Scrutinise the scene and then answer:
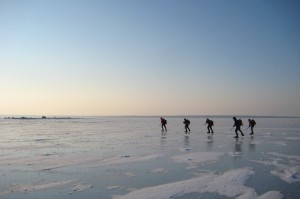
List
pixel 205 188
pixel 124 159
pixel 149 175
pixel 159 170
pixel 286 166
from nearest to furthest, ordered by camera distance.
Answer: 1. pixel 205 188
2. pixel 149 175
3. pixel 159 170
4. pixel 286 166
5. pixel 124 159

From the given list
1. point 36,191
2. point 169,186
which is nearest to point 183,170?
point 169,186

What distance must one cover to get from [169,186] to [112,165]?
3.42 meters

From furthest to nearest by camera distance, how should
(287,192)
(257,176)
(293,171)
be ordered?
(293,171), (257,176), (287,192)

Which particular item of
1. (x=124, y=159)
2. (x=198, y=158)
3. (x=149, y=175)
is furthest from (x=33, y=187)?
(x=198, y=158)

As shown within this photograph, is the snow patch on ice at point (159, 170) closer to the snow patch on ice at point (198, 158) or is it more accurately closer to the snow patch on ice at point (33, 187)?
the snow patch on ice at point (198, 158)

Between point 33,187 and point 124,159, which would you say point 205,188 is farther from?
point 124,159

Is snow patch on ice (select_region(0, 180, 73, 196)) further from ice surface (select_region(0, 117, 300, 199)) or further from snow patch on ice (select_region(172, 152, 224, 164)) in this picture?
snow patch on ice (select_region(172, 152, 224, 164))

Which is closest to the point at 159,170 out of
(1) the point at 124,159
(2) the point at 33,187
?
(1) the point at 124,159

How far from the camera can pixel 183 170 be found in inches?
361

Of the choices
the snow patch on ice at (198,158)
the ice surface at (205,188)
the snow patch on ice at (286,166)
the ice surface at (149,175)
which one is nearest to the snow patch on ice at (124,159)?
the ice surface at (149,175)

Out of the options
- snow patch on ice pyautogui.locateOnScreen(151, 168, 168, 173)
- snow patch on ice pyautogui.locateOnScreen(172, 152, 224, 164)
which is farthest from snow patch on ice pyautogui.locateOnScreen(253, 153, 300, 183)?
snow patch on ice pyautogui.locateOnScreen(151, 168, 168, 173)

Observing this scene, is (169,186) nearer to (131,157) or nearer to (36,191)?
(36,191)

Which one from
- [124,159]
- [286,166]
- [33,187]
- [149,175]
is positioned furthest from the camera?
[124,159]

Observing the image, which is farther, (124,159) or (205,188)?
(124,159)
